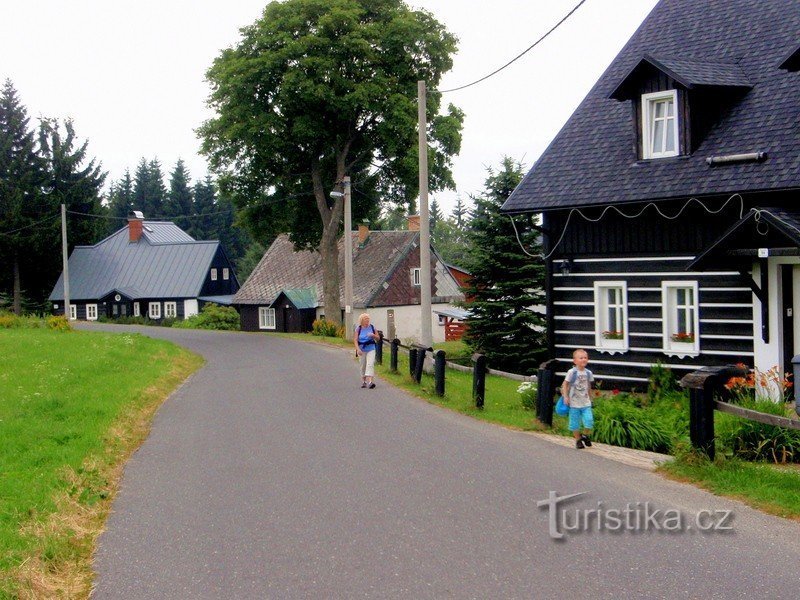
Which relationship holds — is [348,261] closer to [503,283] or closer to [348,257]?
[348,257]

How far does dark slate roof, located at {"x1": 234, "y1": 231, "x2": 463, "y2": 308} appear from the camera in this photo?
60719 mm

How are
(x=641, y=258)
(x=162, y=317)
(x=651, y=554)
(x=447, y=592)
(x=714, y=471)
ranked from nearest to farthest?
(x=447, y=592) → (x=651, y=554) → (x=714, y=471) → (x=641, y=258) → (x=162, y=317)

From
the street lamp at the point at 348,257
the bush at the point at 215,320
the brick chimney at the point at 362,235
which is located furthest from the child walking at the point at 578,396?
the bush at the point at 215,320

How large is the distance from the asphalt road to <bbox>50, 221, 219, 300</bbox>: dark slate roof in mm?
63014

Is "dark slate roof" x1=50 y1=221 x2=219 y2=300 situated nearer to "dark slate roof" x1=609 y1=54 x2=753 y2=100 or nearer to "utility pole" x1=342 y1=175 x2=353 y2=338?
"utility pole" x1=342 y1=175 x2=353 y2=338

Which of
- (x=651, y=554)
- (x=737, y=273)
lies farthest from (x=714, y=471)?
(x=737, y=273)

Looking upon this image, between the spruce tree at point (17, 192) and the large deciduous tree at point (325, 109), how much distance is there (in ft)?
99.3

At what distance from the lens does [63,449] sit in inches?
506

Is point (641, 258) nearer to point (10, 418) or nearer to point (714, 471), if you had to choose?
point (714, 471)

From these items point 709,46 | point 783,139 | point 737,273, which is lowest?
point 737,273

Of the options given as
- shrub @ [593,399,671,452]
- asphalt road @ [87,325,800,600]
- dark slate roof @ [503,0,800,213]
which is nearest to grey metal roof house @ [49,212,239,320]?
dark slate roof @ [503,0,800,213]

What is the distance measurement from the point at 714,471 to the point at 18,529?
6956 mm

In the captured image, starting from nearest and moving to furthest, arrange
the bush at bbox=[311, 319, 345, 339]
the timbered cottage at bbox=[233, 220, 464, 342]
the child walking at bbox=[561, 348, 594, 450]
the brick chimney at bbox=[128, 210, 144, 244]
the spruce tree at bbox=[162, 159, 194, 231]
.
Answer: the child walking at bbox=[561, 348, 594, 450]
the bush at bbox=[311, 319, 345, 339]
the timbered cottage at bbox=[233, 220, 464, 342]
the brick chimney at bbox=[128, 210, 144, 244]
the spruce tree at bbox=[162, 159, 194, 231]

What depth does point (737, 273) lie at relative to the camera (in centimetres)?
1850
